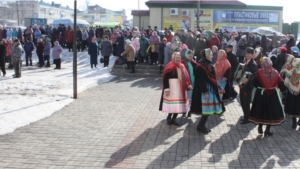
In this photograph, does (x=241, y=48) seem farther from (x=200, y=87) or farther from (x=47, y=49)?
(x=200, y=87)

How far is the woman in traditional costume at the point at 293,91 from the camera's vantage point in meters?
8.56

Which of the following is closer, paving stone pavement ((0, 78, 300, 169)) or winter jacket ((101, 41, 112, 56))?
paving stone pavement ((0, 78, 300, 169))

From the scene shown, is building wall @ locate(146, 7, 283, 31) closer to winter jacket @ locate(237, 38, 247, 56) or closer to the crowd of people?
winter jacket @ locate(237, 38, 247, 56)

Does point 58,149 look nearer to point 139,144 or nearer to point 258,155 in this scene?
point 139,144

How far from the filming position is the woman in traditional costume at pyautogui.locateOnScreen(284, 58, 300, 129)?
28.1 feet

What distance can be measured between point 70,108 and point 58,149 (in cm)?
365

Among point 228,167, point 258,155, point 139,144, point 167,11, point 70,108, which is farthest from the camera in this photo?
point 167,11

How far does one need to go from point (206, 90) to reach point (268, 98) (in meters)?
1.23

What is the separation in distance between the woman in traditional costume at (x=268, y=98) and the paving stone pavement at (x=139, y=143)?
0.40 meters

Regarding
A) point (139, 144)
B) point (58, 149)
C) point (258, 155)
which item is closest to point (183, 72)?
point (139, 144)

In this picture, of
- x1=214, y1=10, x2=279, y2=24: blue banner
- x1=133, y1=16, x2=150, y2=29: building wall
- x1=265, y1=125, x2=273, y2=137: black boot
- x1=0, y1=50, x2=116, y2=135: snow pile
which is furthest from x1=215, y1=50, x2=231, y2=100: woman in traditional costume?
x1=133, y1=16, x2=150, y2=29: building wall

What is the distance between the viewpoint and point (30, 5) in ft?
322

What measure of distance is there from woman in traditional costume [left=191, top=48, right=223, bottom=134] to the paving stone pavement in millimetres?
539

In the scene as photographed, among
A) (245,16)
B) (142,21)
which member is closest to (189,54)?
(245,16)
